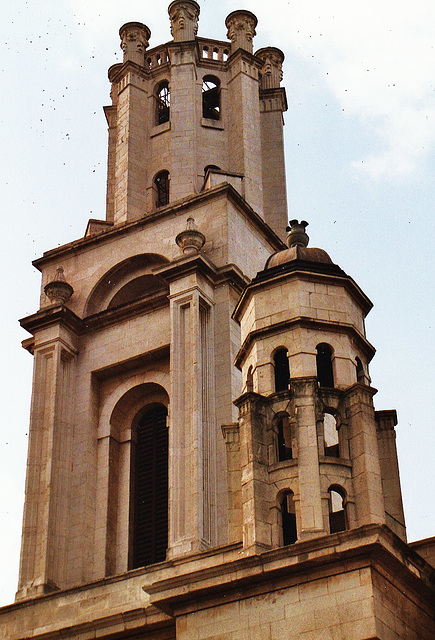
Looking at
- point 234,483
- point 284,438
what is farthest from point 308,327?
point 234,483

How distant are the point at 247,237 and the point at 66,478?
28.5ft

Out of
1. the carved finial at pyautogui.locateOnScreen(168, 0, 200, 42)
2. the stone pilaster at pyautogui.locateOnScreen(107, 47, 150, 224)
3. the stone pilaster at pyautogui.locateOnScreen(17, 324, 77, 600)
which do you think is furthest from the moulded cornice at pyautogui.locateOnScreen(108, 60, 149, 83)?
the stone pilaster at pyautogui.locateOnScreen(17, 324, 77, 600)

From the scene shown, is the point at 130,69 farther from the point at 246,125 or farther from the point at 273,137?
the point at 273,137

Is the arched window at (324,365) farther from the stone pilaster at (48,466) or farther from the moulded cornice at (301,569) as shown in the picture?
the stone pilaster at (48,466)

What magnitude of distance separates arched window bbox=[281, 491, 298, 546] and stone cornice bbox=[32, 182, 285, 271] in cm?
1469

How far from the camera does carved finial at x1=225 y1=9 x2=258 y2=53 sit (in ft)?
151

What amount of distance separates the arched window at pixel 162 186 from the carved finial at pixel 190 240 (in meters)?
5.50

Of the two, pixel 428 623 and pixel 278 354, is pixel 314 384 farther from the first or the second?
pixel 428 623

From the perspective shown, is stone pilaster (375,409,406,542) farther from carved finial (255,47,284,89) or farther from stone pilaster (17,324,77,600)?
carved finial (255,47,284,89)

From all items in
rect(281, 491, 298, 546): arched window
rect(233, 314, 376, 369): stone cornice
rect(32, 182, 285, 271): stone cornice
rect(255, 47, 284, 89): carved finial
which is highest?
rect(255, 47, 284, 89): carved finial

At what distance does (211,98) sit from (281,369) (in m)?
20.1

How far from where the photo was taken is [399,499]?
2556 centimetres

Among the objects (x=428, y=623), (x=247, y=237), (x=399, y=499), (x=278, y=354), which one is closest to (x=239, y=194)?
(x=247, y=237)

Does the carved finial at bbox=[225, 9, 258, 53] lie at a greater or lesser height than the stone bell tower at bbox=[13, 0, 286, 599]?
greater
